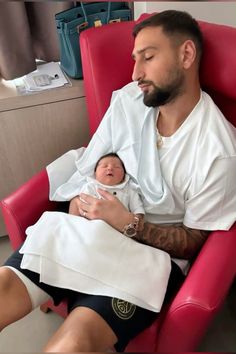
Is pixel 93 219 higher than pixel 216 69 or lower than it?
lower

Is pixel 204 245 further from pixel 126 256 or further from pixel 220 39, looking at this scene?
pixel 220 39

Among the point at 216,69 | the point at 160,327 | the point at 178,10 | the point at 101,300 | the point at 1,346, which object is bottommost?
the point at 1,346

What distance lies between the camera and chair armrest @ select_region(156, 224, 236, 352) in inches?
34.5

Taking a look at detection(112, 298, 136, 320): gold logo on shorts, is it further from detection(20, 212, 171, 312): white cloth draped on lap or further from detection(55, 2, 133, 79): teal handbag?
Answer: detection(55, 2, 133, 79): teal handbag

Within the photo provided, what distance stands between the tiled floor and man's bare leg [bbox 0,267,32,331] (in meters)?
0.38

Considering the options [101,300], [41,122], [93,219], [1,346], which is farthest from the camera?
[41,122]

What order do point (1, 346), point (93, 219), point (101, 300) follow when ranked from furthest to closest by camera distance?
point (1, 346)
point (93, 219)
point (101, 300)

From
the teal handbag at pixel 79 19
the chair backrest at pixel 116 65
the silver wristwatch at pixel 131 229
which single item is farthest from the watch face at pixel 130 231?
the teal handbag at pixel 79 19

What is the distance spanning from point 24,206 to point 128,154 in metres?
0.44

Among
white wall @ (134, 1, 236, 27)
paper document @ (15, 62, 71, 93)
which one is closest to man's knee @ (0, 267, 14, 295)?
paper document @ (15, 62, 71, 93)

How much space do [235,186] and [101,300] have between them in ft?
1.78

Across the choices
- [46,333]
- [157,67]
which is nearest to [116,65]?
[157,67]

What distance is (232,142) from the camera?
107cm

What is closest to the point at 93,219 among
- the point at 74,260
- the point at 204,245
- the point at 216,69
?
the point at 74,260
